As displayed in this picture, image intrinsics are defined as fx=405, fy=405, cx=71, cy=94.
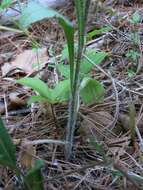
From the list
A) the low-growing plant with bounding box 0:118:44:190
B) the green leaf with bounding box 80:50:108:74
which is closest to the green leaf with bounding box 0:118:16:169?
the low-growing plant with bounding box 0:118:44:190

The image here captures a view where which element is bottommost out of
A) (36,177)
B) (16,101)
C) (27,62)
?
(36,177)

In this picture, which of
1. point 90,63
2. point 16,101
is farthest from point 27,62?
point 90,63

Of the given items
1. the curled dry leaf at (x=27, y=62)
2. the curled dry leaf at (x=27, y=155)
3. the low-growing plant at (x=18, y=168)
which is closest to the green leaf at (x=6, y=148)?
the low-growing plant at (x=18, y=168)

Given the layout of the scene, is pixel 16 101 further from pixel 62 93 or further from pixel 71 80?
pixel 71 80

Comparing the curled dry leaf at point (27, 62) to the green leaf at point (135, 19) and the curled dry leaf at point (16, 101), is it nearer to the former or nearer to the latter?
the curled dry leaf at point (16, 101)

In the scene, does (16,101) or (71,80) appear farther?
(16,101)

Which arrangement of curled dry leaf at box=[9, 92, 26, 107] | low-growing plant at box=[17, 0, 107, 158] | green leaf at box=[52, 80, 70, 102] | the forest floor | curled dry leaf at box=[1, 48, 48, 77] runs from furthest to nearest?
curled dry leaf at box=[1, 48, 48, 77], curled dry leaf at box=[9, 92, 26, 107], green leaf at box=[52, 80, 70, 102], the forest floor, low-growing plant at box=[17, 0, 107, 158]

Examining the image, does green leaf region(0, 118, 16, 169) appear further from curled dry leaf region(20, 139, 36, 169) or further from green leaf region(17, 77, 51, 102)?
green leaf region(17, 77, 51, 102)
